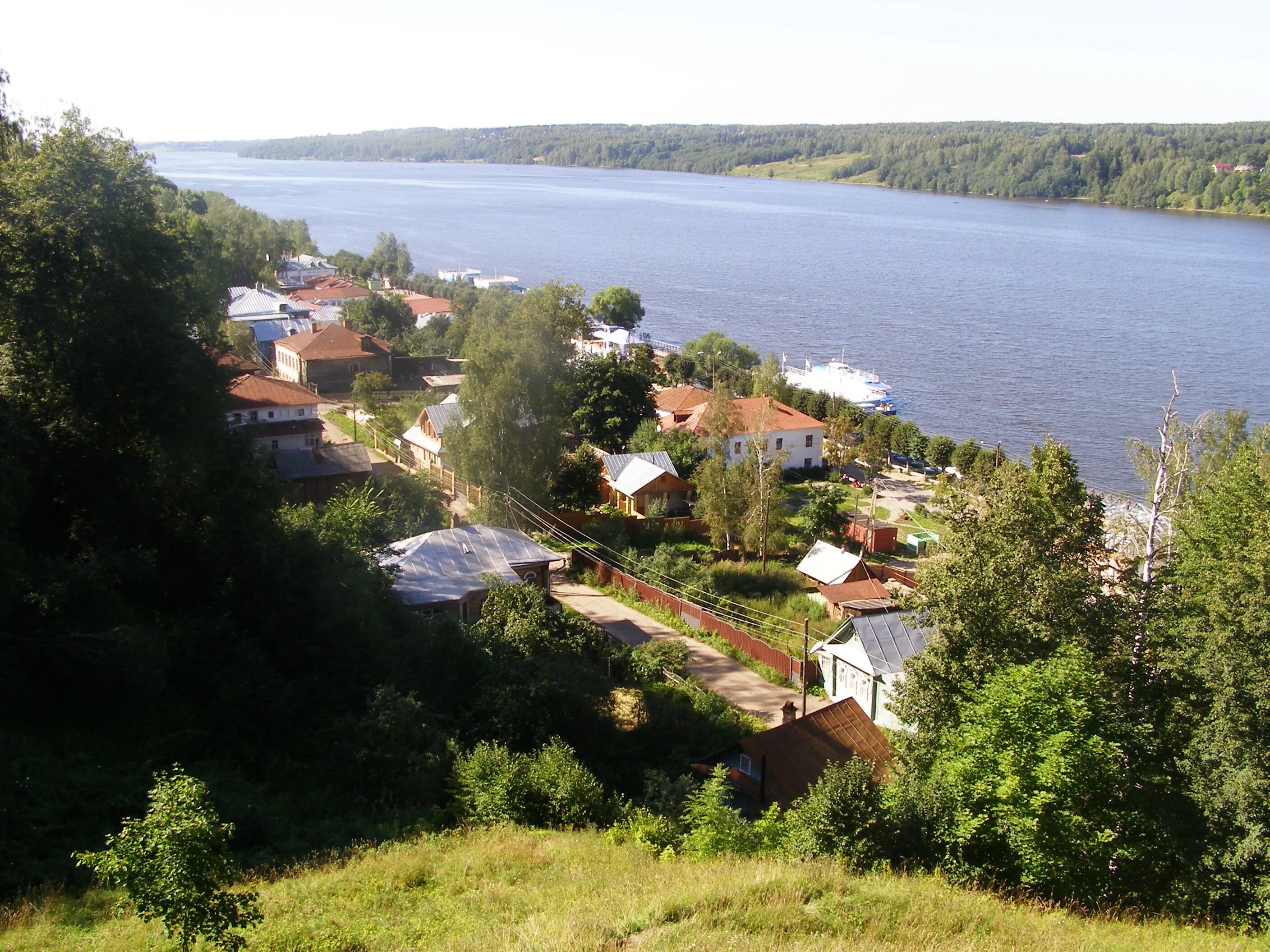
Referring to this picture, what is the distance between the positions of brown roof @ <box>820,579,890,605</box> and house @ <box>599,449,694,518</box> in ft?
21.1

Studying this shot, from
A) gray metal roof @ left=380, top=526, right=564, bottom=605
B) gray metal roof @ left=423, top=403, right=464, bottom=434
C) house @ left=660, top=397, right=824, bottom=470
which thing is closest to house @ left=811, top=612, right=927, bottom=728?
gray metal roof @ left=380, top=526, right=564, bottom=605

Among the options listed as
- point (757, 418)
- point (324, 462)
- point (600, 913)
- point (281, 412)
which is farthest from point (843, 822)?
point (281, 412)

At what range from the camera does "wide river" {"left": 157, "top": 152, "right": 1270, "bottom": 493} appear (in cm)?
4600

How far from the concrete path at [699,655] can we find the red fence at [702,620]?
41cm

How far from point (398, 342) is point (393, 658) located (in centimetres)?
3613

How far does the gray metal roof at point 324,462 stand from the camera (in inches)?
977

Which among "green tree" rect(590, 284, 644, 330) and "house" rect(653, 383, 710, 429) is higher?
"green tree" rect(590, 284, 644, 330)

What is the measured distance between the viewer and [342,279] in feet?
231

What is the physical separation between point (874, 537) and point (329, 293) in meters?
47.0

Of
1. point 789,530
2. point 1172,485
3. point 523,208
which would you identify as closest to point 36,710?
point 1172,485

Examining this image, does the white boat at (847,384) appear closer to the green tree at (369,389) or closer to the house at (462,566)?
the green tree at (369,389)

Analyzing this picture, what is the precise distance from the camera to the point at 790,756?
1323 cm

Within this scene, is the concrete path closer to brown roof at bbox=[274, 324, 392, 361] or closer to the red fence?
the red fence

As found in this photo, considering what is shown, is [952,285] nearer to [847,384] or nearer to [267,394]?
[847,384]
